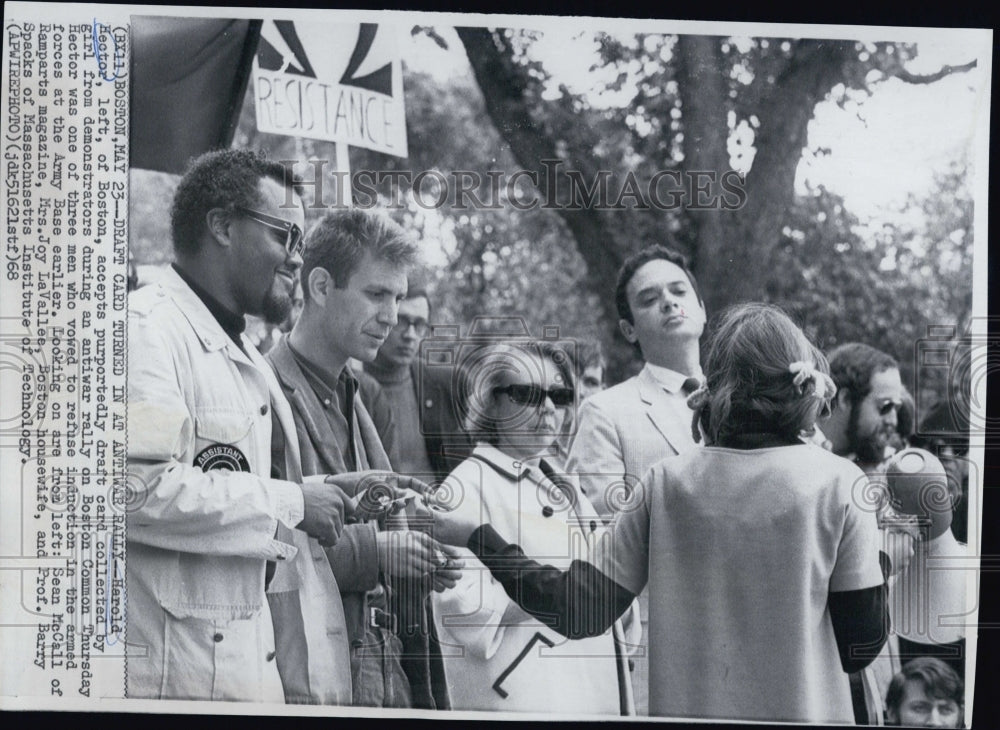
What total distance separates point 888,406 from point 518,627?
1.07 metres

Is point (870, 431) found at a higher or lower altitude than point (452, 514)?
higher

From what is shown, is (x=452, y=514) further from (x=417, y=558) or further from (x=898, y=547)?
(x=898, y=547)

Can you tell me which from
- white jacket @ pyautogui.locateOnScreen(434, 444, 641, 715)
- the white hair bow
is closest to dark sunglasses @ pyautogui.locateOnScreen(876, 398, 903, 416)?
the white hair bow

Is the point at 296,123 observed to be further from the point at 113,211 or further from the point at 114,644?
the point at 114,644

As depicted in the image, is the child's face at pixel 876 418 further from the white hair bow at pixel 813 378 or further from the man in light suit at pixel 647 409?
the man in light suit at pixel 647 409

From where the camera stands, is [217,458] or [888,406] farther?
[888,406]

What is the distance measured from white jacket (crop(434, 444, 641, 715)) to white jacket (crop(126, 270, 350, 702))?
333mm

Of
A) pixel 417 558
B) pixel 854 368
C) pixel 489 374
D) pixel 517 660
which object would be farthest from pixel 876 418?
pixel 417 558

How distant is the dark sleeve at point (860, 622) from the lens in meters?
2.58

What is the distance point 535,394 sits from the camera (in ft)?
8.49

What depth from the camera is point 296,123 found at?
2572 millimetres

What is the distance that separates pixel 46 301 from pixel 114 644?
33.4 inches

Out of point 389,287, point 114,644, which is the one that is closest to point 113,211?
point 389,287

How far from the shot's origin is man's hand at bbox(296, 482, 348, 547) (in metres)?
2.52
